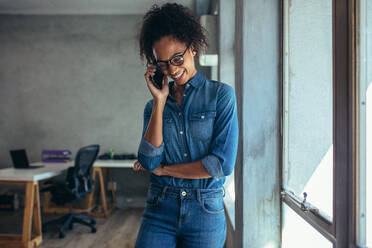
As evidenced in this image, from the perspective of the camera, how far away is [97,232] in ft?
11.7

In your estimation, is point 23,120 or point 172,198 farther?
point 23,120

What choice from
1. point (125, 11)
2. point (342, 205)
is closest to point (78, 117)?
point (125, 11)

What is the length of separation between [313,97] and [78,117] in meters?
4.45

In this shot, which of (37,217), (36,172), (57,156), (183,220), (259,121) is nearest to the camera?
(183,220)

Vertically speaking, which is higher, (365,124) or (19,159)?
(365,124)

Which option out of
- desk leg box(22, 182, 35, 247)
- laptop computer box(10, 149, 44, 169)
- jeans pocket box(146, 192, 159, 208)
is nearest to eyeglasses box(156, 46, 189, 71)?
jeans pocket box(146, 192, 159, 208)

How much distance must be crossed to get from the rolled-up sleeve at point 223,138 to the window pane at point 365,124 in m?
0.41

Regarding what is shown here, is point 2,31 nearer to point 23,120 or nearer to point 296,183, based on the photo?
point 23,120

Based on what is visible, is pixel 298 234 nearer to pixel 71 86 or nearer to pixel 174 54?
pixel 174 54

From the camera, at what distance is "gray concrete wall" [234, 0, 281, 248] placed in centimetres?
157

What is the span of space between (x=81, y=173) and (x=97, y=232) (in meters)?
0.77

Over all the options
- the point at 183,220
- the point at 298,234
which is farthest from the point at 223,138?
the point at 298,234

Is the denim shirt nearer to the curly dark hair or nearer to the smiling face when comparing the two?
the smiling face

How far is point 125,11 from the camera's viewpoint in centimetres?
484
